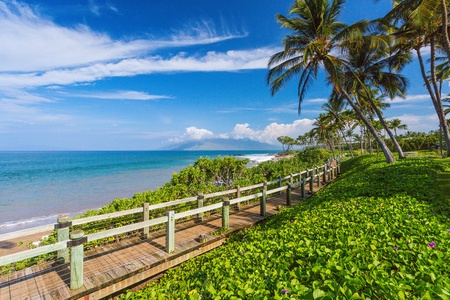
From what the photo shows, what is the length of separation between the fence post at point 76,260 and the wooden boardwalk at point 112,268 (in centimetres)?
13

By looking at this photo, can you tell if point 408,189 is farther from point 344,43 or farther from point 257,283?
point 344,43

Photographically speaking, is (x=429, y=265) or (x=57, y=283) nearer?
(x=429, y=265)

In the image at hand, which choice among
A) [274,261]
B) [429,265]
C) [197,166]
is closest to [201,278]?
[274,261]

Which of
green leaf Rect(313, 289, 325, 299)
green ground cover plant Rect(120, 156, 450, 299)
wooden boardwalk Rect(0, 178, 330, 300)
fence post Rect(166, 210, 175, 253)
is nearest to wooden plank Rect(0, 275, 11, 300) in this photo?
wooden boardwalk Rect(0, 178, 330, 300)

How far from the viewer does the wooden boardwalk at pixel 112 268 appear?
4.07 metres

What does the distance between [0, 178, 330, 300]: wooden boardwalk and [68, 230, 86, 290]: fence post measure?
0.13 meters

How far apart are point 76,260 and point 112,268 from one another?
0.88 metres

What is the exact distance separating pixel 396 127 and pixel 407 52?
46895 millimetres

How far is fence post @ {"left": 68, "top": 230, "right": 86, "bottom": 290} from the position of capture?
4.05m

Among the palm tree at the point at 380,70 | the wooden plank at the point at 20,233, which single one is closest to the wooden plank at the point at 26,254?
the wooden plank at the point at 20,233

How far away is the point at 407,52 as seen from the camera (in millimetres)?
18609

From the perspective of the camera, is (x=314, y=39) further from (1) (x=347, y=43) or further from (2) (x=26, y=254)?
(2) (x=26, y=254)

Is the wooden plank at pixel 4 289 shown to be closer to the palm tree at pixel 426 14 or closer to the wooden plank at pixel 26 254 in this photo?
the wooden plank at pixel 26 254

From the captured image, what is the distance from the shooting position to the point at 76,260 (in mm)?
4094
